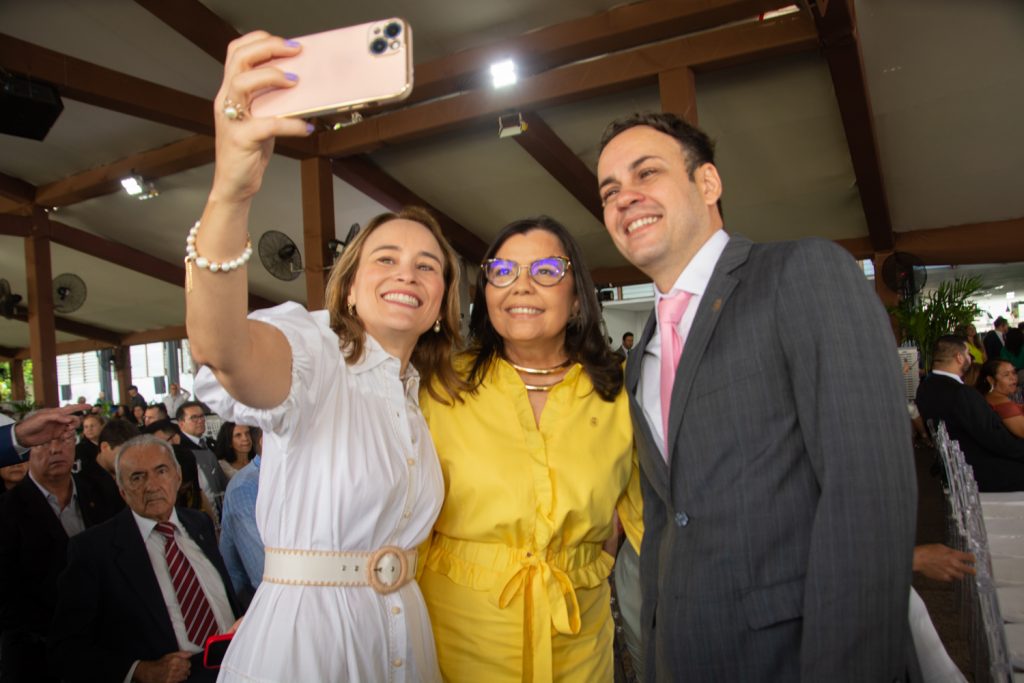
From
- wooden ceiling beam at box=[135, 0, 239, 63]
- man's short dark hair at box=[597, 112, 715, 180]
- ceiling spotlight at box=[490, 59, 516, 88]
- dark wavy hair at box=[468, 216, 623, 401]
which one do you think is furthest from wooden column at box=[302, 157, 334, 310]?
man's short dark hair at box=[597, 112, 715, 180]

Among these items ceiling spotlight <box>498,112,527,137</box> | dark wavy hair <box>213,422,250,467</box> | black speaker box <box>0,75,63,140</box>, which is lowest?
dark wavy hair <box>213,422,250,467</box>

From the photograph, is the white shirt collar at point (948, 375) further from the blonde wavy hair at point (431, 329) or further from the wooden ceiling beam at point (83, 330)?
the wooden ceiling beam at point (83, 330)

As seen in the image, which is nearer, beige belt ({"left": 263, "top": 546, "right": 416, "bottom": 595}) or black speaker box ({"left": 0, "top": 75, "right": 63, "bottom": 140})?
beige belt ({"left": 263, "top": 546, "right": 416, "bottom": 595})

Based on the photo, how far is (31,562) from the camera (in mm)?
3080

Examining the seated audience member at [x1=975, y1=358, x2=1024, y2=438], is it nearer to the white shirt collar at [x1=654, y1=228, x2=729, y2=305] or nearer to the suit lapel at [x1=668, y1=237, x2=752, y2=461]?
the white shirt collar at [x1=654, y1=228, x2=729, y2=305]

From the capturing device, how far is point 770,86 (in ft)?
23.3

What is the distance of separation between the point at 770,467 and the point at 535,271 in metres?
0.89

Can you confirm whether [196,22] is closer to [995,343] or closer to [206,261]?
[206,261]

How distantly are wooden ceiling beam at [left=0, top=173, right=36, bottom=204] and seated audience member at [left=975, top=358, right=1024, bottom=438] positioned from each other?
1222 cm

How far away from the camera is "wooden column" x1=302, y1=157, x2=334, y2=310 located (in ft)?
26.6

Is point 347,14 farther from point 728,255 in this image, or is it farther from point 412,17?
point 728,255

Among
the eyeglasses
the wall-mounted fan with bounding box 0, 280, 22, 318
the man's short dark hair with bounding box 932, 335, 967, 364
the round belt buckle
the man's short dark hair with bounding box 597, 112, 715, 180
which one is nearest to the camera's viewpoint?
the round belt buckle


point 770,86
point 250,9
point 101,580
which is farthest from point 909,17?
point 101,580

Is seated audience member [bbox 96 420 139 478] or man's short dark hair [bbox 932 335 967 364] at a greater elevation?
man's short dark hair [bbox 932 335 967 364]
